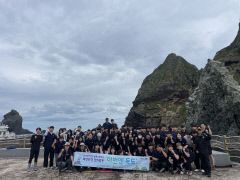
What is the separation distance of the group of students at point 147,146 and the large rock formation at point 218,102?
36.5 feet

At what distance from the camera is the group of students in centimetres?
860

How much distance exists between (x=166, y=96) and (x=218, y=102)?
7432cm

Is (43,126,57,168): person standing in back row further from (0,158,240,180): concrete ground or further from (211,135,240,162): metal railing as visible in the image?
(211,135,240,162): metal railing

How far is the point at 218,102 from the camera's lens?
66.5 feet

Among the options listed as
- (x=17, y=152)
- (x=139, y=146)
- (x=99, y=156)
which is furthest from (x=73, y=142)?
(x=17, y=152)

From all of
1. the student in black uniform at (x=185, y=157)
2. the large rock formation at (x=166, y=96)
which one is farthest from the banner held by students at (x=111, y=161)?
the large rock formation at (x=166, y=96)

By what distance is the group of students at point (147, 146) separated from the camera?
28.2 ft

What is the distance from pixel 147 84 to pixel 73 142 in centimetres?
10044

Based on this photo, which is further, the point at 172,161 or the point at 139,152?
the point at 139,152

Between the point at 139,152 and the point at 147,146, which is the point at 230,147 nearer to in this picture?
the point at 147,146

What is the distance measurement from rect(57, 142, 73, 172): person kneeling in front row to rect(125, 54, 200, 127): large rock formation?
76.9 metres

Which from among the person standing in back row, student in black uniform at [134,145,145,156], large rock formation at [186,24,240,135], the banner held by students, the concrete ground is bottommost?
the concrete ground

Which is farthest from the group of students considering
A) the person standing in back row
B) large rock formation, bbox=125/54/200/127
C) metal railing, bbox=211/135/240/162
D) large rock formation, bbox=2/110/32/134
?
large rock formation, bbox=2/110/32/134

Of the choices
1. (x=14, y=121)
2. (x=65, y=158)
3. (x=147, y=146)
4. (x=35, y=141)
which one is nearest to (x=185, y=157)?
(x=147, y=146)
